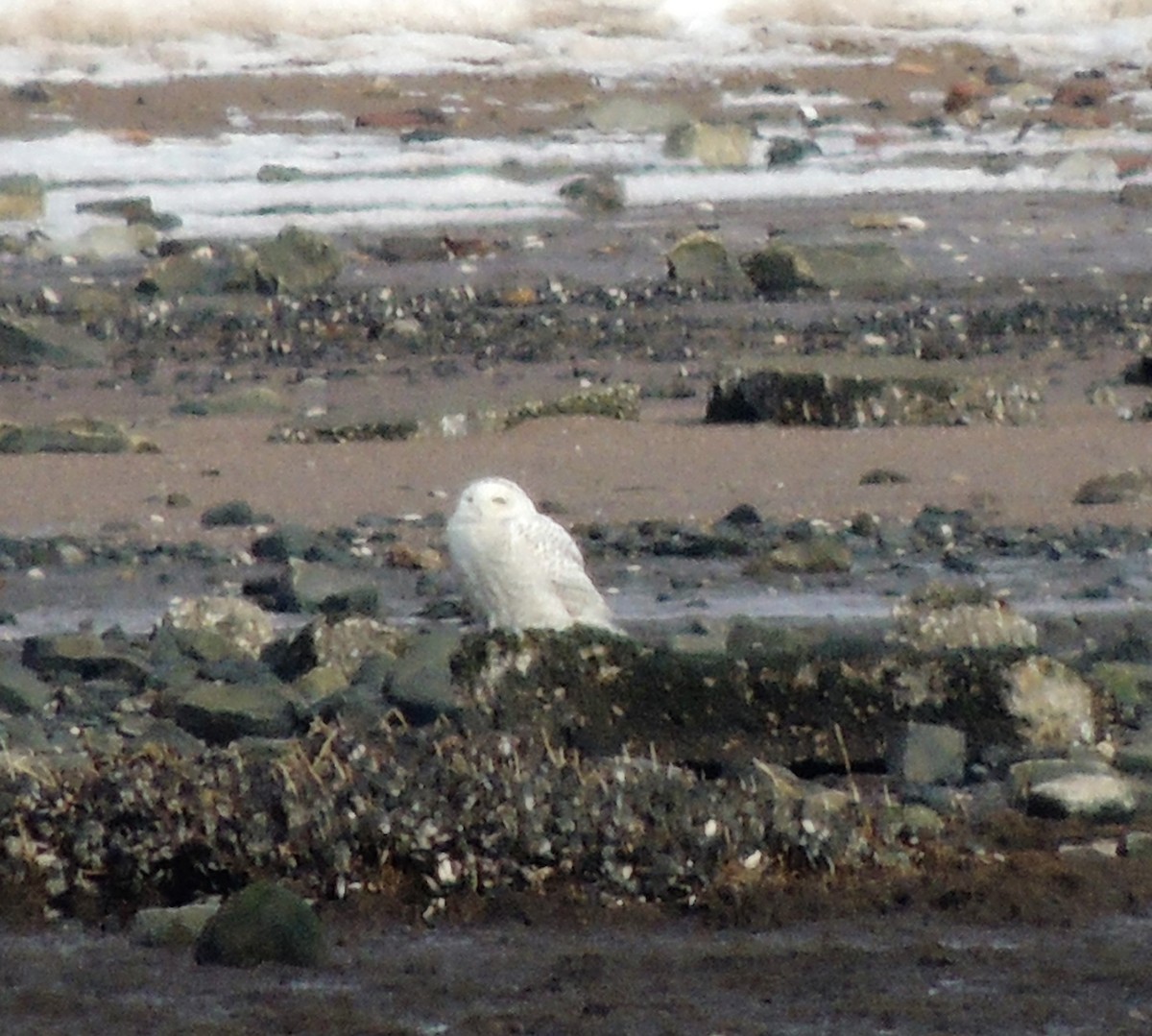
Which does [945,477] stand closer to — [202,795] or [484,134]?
[202,795]

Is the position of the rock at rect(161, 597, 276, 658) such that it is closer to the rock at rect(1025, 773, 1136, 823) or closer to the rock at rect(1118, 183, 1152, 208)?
the rock at rect(1025, 773, 1136, 823)

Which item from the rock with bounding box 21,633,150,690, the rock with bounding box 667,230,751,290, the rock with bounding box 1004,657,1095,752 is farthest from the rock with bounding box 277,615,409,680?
the rock with bounding box 667,230,751,290

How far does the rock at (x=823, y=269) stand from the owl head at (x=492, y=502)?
8497 millimetres

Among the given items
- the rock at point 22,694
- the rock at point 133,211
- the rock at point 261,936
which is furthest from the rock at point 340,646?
the rock at point 133,211

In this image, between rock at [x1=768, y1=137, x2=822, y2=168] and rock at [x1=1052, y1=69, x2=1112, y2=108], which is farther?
rock at [x1=1052, y1=69, x2=1112, y2=108]

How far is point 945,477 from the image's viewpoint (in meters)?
9.70

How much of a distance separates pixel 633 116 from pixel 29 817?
21.8m

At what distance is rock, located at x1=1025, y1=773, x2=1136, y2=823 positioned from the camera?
554cm

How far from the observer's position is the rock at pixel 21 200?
1947 centimetres

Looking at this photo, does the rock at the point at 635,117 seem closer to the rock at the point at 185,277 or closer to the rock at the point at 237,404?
the rock at the point at 185,277

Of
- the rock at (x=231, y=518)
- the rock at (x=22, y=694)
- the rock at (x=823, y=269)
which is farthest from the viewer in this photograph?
the rock at (x=823, y=269)

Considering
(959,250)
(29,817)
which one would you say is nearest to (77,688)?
(29,817)

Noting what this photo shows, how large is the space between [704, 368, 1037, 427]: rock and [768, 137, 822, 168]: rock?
41.6 feet

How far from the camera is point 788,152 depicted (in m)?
23.7
